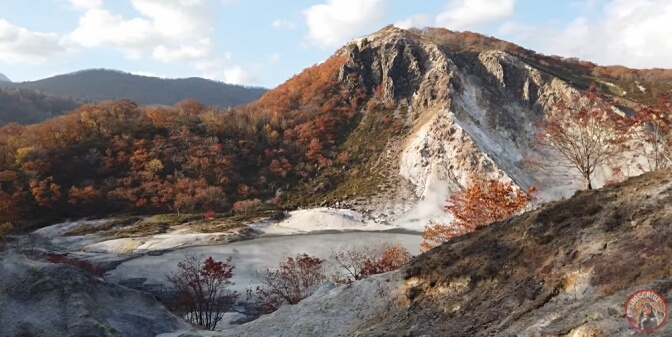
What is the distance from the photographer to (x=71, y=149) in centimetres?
7575

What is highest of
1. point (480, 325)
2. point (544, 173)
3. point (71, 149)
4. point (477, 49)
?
point (477, 49)

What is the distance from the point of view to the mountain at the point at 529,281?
9297mm

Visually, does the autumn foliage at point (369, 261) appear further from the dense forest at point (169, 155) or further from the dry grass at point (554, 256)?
the dense forest at point (169, 155)

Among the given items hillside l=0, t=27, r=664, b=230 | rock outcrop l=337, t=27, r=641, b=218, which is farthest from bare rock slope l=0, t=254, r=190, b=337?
rock outcrop l=337, t=27, r=641, b=218

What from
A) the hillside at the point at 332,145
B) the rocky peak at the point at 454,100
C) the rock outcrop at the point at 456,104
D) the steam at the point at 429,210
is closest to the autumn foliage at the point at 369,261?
the steam at the point at 429,210

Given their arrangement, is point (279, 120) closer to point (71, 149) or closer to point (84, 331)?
point (71, 149)

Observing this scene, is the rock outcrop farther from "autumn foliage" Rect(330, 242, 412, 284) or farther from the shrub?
"autumn foliage" Rect(330, 242, 412, 284)

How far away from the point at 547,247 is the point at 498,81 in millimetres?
71644

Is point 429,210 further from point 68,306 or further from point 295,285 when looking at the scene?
point 68,306

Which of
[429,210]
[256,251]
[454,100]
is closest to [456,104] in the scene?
[454,100]

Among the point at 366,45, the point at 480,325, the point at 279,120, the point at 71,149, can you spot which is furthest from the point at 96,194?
the point at 480,325

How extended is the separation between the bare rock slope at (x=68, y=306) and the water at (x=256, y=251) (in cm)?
1895

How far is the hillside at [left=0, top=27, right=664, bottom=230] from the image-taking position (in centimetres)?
6294

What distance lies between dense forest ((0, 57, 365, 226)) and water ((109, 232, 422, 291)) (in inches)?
686
